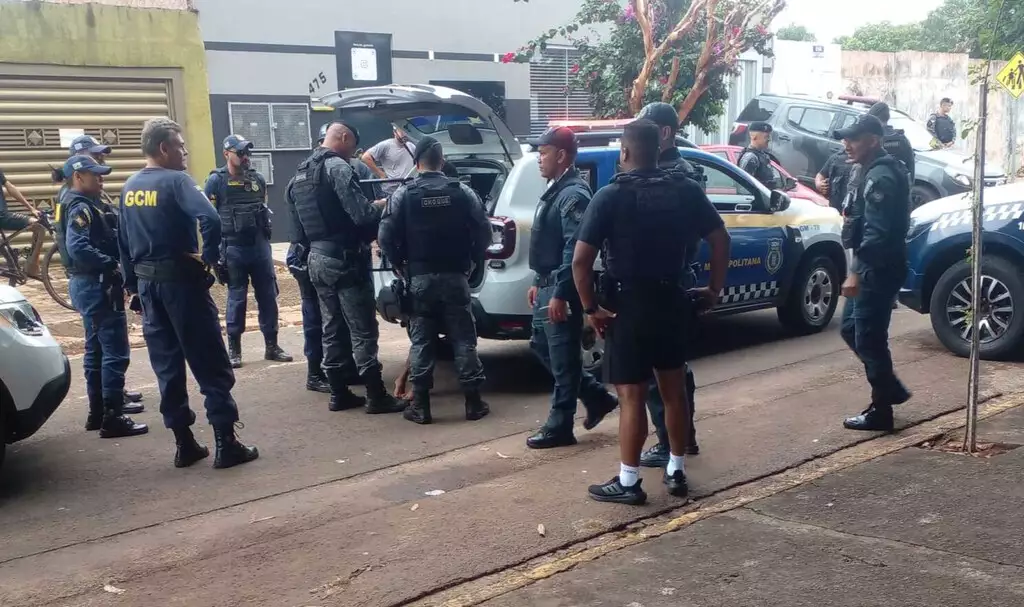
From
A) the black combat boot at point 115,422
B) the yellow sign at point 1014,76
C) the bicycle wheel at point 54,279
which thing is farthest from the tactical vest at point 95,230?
the yellow sign at point 1014,76

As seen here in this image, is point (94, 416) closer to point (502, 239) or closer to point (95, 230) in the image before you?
point (95, 230)

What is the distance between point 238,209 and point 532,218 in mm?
2652

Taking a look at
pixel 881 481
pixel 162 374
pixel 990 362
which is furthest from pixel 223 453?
pixel 990 362

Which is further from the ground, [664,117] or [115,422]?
[664,117]

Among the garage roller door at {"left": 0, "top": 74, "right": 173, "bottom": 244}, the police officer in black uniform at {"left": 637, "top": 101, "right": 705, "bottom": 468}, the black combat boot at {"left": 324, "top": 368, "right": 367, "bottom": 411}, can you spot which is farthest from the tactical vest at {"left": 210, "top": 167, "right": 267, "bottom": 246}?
the garage roller door at {"left": 0, "top": 74, "right": 173, "bottom": 244}

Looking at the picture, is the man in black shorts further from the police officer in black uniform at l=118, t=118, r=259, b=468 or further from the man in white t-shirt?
the man in white t-shirt

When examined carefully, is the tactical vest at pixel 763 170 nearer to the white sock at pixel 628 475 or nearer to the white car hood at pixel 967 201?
the white car hood at pixel 967 201

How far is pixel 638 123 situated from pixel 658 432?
1.73 metres

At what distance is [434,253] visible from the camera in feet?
20.6

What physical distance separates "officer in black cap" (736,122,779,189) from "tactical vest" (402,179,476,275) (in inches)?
189

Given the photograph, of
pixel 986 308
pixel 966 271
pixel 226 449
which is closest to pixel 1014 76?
pixel 966 271

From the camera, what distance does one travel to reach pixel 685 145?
8211 millimetres

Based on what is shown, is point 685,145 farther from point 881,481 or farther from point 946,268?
point 881,481

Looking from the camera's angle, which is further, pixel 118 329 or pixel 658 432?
pixel 118 329
